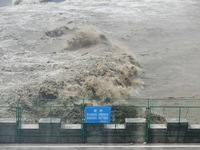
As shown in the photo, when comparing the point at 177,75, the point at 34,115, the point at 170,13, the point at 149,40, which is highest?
the point at 170,13

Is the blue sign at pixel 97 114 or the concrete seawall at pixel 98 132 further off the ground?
the blue sign at pixel 97 114

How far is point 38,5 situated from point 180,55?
86.2ft

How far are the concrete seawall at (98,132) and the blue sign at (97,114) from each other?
0.28 meters

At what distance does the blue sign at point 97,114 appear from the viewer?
20359 mm

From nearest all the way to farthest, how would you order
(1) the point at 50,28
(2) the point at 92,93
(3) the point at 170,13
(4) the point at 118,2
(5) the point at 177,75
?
(2) the point at 92,93 < (5) the point at 177,75 < (1) the point at 50,28 < (3) the point at 170,13 < (4) the point at 118,2

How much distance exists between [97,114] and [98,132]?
0.87m

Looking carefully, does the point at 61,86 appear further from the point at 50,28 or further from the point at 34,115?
the point at 50,28

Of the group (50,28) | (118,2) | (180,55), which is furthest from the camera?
(118,2)

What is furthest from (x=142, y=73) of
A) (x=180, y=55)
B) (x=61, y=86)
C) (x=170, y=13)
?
(x=170, y=13)

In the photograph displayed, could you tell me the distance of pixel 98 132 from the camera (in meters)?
20.8

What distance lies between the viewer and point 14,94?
89.0ft

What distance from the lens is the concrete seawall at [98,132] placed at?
20578 millimetres

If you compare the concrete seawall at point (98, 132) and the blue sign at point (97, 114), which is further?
the concrete seawall at point (98, 132)

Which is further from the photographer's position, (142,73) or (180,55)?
(180,55)
